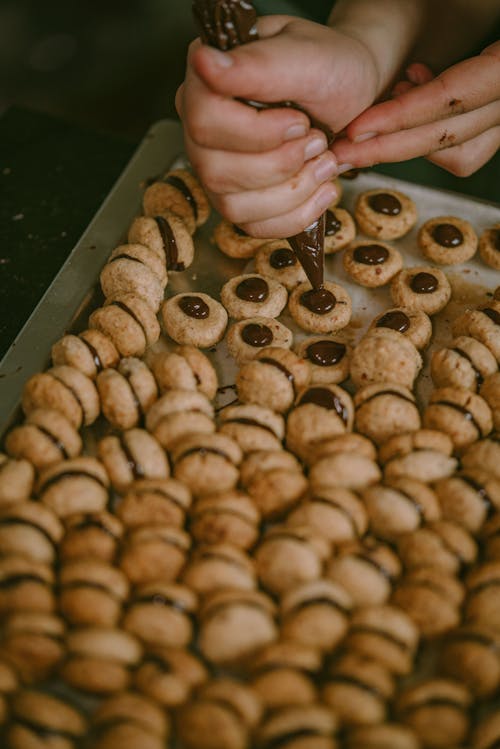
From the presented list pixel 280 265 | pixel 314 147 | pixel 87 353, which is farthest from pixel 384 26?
pixel 87 353

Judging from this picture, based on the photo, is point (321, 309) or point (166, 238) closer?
point (321, 309)

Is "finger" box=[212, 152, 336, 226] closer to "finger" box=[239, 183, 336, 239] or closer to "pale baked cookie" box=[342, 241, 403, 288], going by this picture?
"finger" box=[239, 183, 336, 239]

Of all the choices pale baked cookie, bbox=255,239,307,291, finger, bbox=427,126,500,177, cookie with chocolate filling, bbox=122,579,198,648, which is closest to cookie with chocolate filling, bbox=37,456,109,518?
cookie with chocolate filling, bbox=122,579,198,648

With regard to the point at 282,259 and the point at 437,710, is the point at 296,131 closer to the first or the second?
the point at 282,259

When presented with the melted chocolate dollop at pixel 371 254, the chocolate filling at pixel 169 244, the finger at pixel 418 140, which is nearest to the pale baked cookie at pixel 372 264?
the melted chocolate dollop at pixel 371 254

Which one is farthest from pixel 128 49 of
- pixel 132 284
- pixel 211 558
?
pixel 211 558

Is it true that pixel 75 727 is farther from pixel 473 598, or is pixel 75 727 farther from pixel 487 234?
pixel 487 234
